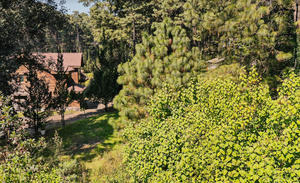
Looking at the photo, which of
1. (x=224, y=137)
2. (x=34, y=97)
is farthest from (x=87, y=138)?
(x=224, y=137)

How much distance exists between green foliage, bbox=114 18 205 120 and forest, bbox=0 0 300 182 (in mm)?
54

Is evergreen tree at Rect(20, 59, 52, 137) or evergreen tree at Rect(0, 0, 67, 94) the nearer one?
evergreen tree at Rect(0, 0, 67, 94)

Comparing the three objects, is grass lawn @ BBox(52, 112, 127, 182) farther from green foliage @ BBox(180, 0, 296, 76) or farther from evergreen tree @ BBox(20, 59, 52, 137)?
green foliage @ BBox(180, 0, 296, 76)

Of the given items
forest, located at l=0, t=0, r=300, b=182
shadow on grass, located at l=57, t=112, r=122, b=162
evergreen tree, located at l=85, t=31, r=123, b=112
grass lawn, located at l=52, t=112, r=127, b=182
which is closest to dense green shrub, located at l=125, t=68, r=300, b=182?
forest, located at l=0, t=0, r=300, b=182

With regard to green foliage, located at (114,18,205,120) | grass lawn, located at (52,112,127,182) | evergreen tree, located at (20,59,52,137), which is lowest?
grass lawn, located at (52,112,127,182)

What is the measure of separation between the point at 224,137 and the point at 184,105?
2719mm

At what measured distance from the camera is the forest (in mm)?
4134

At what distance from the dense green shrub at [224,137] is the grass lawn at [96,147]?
16.5ft

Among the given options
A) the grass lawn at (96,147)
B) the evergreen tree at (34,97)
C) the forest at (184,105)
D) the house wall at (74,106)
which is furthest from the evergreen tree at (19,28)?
the house wall at (74,106)

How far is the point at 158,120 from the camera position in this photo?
6.44 meters

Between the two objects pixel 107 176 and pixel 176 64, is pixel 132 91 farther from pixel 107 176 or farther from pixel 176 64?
pixel 107 176

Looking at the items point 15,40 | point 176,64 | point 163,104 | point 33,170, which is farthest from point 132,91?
point 15,40

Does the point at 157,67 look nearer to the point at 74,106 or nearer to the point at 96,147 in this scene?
the point at 96,147

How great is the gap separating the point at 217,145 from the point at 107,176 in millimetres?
8642
